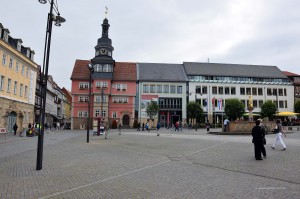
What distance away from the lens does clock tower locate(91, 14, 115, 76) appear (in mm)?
60969

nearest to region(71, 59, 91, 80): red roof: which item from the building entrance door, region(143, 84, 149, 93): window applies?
region(143, 84, 149, 93): window

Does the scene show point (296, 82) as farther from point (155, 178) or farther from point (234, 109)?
point (155, 178)

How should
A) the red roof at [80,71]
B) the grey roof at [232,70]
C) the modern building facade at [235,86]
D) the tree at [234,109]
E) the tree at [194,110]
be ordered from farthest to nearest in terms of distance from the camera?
the grey roof at [232,70], the modern building facade at [235,86], the red roof at [80,71], the tree at [194,110], the tree at [234,109]

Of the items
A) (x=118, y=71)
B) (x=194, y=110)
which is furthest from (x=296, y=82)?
(x=118, y=71)

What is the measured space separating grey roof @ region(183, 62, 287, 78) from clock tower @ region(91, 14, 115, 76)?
20772mm

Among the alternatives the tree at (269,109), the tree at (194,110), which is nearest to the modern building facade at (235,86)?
the tree at (269,109)

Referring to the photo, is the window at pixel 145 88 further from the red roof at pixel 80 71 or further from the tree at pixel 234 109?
Result: the tree at pixel 234 109

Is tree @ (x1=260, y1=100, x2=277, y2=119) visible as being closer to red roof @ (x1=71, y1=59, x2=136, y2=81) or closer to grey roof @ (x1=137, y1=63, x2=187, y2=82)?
grey roof @ (x1=137, y1=63, x2=187, y2=82)

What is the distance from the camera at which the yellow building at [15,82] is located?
110 feet

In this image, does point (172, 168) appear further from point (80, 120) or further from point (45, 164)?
point (80, 120)

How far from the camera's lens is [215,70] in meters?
71.7

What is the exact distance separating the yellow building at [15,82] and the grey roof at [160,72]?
95.7 feet

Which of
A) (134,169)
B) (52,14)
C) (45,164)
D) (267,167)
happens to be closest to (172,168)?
(134,169)

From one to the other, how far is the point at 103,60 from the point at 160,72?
16202 millimetres
